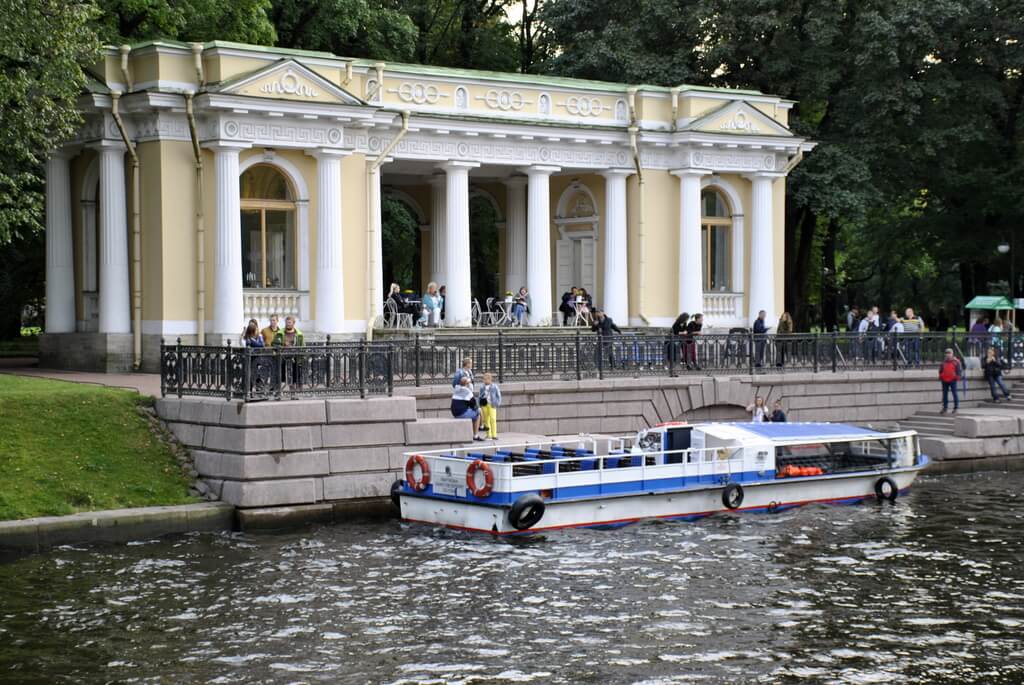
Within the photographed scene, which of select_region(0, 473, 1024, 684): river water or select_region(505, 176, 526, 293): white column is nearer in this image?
select_region(0, 473, 1024, 684): river water

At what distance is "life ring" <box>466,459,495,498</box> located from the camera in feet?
72.0

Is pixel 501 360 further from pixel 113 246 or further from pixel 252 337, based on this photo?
pixel 113 246

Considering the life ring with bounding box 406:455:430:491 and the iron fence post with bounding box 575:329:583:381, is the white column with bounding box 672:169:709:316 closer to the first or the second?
the iron fence post with bounding box 575:329:583:381

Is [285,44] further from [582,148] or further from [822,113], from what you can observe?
[822,113]

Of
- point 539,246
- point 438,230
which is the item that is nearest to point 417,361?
point 539,246

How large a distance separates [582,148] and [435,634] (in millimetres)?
21676

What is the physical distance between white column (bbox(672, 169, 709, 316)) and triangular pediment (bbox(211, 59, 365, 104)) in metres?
9.50

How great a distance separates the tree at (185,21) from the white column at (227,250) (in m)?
5.46

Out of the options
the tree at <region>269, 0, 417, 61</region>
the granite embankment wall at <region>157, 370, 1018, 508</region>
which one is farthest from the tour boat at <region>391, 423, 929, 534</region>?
the tree at <region>269, 0, 417, 61</region>

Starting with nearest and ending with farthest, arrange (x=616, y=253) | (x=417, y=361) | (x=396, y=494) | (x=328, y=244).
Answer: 1. (x=396, y=494)
2. (x=417, y=361)
3. (x=328, y=244)
4. (x=616, y=253)

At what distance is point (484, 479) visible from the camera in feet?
72.1

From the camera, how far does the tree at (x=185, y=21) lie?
34.8 meters

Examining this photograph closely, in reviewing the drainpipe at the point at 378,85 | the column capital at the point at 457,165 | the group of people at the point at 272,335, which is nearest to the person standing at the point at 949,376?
the column capital at the point at 457,165

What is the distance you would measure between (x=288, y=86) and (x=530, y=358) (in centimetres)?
767
